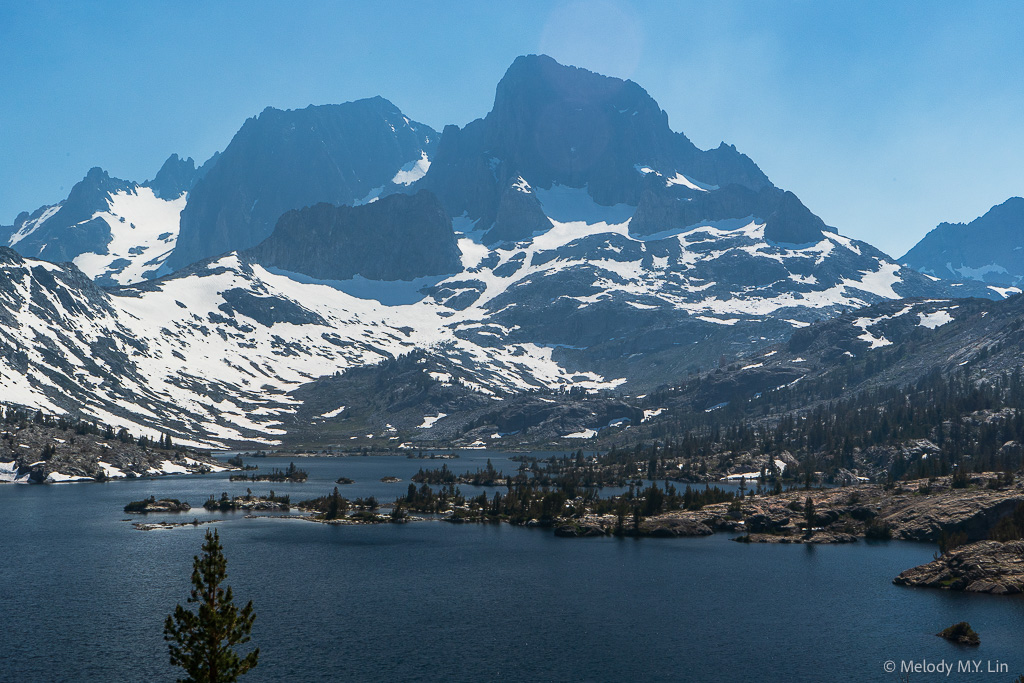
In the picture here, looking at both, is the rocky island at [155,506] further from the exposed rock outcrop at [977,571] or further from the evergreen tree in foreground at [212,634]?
the evergreen tree in foreground at [212,634]

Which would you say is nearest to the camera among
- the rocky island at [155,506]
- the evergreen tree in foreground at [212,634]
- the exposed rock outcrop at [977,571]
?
the evergreen tree in foreground at [212,634]

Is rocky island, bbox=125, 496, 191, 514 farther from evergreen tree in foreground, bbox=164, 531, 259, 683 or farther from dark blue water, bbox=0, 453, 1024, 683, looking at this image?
evergreen tree in foreground, bbox=164, 531, 259, 683

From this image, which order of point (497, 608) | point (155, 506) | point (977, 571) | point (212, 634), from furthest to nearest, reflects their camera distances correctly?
1. point (155, 506)
2. point (977, 571)
3. point (497, 608)
4. point (212, 634)

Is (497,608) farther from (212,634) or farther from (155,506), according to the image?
(155,506)

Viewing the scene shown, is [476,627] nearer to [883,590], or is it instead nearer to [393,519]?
[883,590]

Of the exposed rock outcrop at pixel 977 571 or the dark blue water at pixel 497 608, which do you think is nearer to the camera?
the dark blue water at pixel 497 608

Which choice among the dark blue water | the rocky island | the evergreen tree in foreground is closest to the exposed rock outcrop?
the dark blue water

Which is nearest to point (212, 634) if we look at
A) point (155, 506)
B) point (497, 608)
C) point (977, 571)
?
point (497, 608)

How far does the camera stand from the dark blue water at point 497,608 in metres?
74.2

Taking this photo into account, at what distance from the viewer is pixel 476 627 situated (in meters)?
87.4

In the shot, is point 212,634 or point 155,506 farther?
point 155,506

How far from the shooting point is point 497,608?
95.5m

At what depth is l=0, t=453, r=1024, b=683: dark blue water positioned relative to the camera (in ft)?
244

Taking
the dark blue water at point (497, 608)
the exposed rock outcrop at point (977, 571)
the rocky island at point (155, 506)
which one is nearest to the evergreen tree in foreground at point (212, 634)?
the dark blue water at point (497, 608)
